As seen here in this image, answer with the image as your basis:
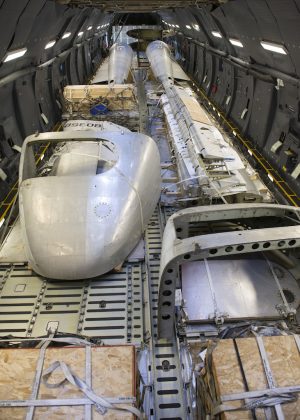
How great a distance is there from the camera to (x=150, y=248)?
18.2 ft

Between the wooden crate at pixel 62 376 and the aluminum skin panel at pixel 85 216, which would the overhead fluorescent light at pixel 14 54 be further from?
the wooden crate at pixel 62 376

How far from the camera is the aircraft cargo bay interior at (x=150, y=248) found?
2643 millimetres

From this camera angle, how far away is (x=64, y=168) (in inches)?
228

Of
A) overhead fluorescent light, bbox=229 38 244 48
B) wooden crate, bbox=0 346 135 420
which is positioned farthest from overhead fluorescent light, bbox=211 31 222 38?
wooden crate, bbox=0 346 135 420

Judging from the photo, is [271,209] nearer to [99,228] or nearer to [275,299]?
[275,299]

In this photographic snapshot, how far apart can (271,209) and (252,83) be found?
766 centimetres

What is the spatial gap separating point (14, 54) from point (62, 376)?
8141 mm

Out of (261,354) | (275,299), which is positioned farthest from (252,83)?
(261,354)

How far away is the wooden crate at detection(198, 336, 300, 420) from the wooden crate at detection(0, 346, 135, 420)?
68cm

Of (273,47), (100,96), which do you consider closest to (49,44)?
(100,96)

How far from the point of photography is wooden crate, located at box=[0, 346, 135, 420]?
2.39 metres

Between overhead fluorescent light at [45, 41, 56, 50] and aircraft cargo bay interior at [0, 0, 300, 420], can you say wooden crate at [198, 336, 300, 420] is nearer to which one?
aircraft cargo bay interior at [0, 0, 300, 420]

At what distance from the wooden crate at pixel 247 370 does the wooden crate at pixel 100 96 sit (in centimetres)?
872

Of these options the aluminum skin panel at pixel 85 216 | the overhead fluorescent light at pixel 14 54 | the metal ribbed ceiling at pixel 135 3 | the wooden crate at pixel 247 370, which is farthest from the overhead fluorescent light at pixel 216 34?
the wooden crate at pixel 247 370
